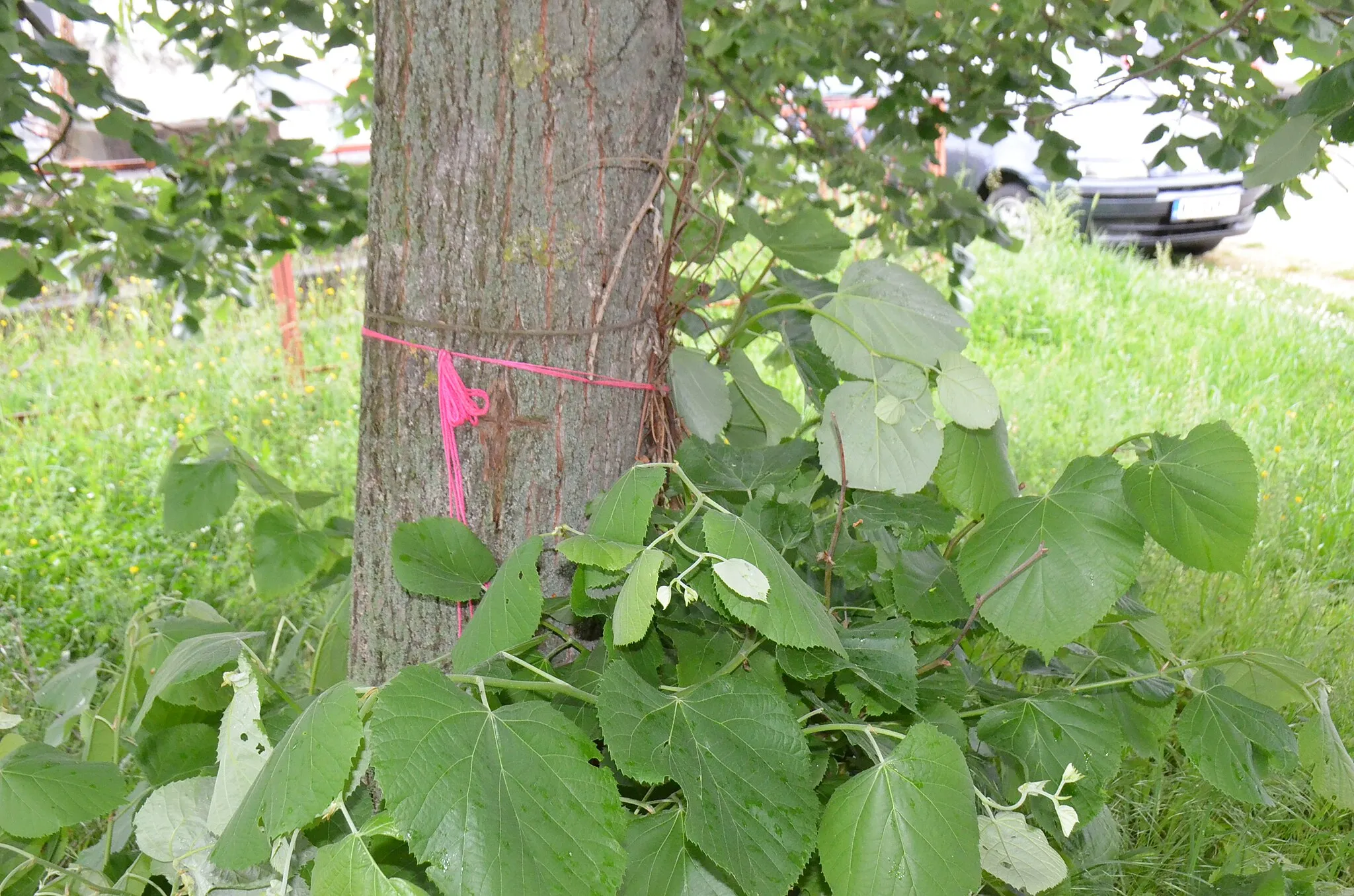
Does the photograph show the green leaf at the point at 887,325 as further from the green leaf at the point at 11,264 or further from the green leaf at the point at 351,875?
the green leaf at the point at 11,264

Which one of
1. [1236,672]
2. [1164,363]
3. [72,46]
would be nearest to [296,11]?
[72,46]

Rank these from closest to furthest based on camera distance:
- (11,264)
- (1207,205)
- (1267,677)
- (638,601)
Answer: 1. (638,601)
2. (1267,677)
3. (11,264)
4. (1207,205)

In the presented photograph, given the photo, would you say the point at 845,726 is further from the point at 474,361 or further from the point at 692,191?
the point at 692,191

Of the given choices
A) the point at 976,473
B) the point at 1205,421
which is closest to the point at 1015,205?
the point at 1205,421

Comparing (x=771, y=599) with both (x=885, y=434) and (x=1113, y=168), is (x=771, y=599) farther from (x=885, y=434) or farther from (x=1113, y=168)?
(x=1113, y=168)

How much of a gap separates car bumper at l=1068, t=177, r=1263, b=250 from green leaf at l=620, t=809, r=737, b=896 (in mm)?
7185

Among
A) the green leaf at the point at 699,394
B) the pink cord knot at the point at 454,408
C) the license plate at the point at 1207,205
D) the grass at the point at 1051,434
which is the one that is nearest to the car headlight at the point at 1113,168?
the license plate at the point at 1207,205

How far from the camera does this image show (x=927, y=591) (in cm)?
112

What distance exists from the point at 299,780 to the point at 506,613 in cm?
24

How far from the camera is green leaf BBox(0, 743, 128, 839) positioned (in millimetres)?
1064

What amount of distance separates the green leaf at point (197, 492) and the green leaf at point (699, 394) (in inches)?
27.9

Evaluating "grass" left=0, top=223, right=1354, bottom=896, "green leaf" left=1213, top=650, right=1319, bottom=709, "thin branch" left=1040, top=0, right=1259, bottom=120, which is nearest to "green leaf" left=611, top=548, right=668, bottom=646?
"green leaf" left=1213, top=650, right=1319, bottom=709

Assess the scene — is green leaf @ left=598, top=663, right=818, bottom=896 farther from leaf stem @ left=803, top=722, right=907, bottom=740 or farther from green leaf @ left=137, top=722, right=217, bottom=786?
green leaf @ left=137, top=722, right=217, bottom=786

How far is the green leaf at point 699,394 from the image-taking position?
4.26 feet
